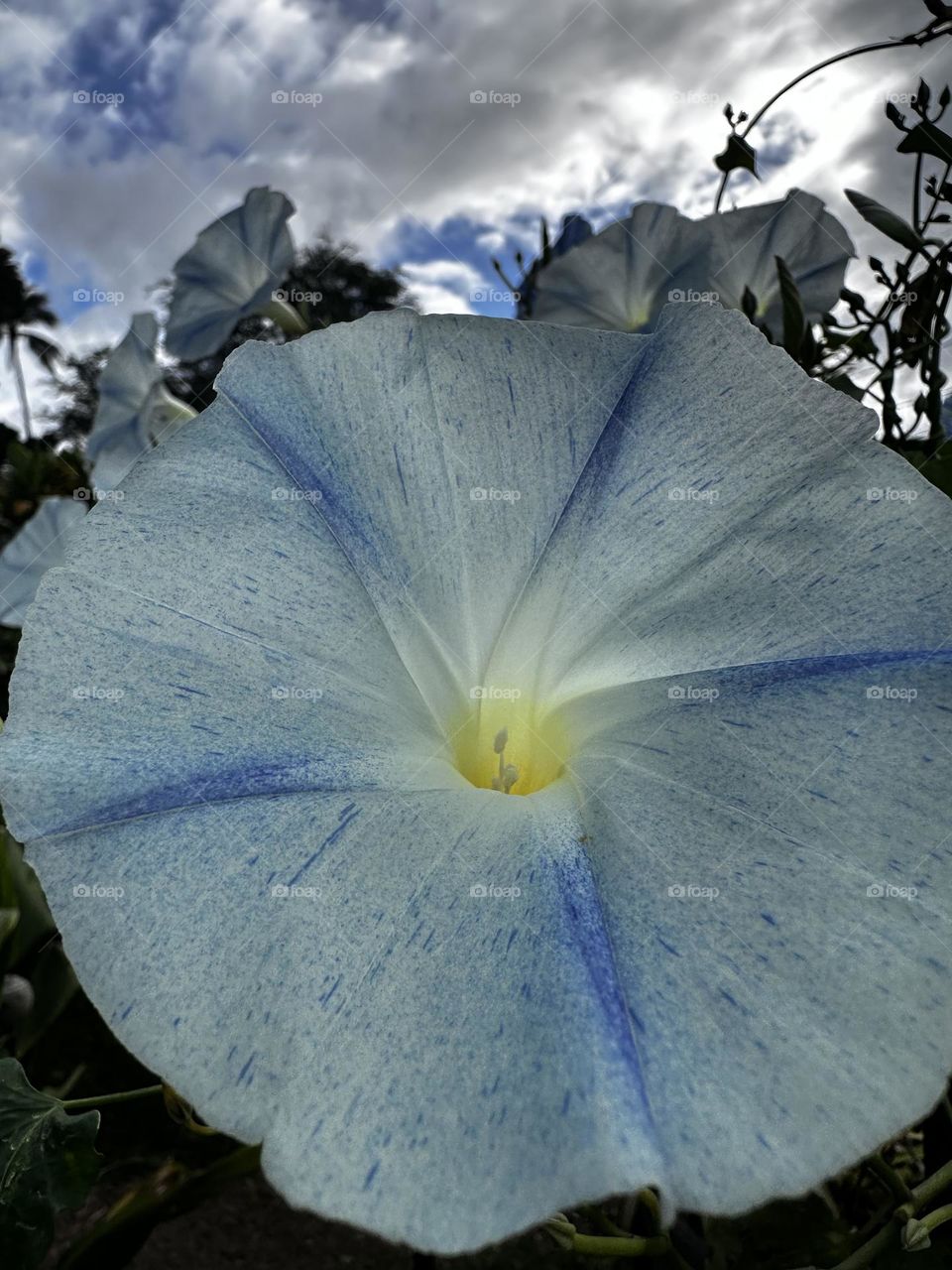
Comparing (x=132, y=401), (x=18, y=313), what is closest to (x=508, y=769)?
(x=132, y=401)

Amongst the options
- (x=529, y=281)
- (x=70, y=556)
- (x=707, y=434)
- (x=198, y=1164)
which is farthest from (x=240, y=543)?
(x=198, y=1164)

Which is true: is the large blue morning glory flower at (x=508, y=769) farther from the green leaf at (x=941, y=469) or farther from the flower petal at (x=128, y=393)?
the flower petal at (x=128, y=393)

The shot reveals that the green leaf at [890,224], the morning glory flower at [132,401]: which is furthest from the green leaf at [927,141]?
the morning glory flower at [132,401]

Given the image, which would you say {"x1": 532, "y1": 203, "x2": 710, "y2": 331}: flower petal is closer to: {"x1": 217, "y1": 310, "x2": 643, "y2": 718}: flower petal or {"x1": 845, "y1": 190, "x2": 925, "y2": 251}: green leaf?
{"x1": 845, "y1": 190, "x2": 925, "y2": 251}: green leaf

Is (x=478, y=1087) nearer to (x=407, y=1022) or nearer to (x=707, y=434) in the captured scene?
(x=407, y=1022)

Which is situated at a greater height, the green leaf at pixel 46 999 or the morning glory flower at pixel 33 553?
the morning glory flower at pixel 33 553

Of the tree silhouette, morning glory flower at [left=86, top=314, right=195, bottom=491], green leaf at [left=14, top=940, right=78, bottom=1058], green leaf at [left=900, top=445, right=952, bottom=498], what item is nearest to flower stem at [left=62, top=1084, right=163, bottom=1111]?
green leaf at [left=900, top=445, right=952, bottom=498]
